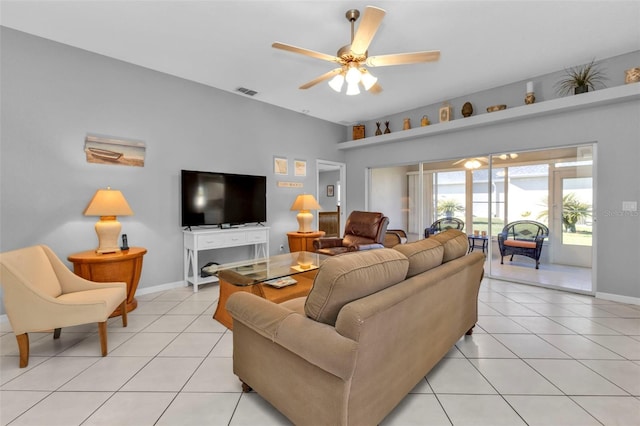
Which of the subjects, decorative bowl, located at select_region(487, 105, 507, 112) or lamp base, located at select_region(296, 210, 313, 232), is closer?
decorative bowl, located at select_region(487, 105, 507, 112)

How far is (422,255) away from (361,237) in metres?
3.08

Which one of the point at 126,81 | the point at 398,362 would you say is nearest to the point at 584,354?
the point at 398,362

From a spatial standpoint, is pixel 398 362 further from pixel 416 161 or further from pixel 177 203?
pixel 416 161

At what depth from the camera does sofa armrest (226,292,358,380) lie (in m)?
1.15

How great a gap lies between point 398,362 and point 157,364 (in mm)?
1772

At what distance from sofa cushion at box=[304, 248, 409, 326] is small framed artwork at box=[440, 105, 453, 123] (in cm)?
423

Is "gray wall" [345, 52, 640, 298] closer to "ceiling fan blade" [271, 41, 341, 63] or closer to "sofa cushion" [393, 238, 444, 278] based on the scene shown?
"sofa cushion" [393, 238, 444, 278]

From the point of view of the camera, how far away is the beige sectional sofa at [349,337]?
1214 mm

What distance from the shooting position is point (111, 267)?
297 cm

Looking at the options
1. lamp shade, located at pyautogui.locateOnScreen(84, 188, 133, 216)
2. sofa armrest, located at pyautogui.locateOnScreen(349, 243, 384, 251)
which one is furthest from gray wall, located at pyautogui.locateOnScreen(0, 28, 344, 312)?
sofa armrest, located at pyautogui.locateOnScreen(349, 243, 384, 251)

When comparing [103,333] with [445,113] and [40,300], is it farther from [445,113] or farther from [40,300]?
[445,113]

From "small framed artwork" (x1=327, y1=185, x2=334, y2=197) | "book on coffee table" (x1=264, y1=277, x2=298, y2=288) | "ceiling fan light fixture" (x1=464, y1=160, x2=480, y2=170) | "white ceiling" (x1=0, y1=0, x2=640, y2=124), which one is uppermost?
"white ceiling" (x1=0, y1=0, x2=640, y2=124)

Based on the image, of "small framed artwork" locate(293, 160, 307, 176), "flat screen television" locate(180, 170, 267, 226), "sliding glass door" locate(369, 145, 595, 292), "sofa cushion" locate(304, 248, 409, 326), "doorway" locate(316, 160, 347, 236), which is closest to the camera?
"sofa cushion" locate(304, 248, 409, 326)

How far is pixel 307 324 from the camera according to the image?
1333 millimetres
